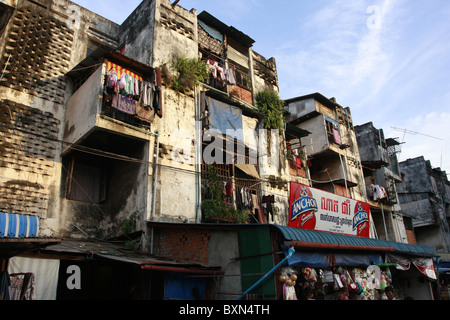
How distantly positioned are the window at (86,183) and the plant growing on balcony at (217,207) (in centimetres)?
419

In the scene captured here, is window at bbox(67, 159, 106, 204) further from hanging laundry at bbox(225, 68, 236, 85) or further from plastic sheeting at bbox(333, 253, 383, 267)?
plastic sheeting at bbox(333, 253, 383, 267)

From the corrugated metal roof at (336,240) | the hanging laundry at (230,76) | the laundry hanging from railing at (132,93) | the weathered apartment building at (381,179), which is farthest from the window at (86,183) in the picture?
the weathered apartment building at (381,179)

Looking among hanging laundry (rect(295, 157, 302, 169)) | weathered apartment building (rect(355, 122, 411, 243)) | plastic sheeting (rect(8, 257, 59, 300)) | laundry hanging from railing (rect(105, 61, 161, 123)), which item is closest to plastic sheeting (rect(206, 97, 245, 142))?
laundry hanging from railing (rect(105, 61, 161, 123))

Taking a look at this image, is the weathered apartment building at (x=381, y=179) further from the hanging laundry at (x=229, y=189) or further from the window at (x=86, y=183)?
the window at (x=86, y=183)

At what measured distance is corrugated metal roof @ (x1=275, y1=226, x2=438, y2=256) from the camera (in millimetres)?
9063

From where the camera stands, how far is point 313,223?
50.1 ft

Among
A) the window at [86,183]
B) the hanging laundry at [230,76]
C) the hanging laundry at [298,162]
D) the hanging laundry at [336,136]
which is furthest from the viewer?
the hanging laundry at [336,136]

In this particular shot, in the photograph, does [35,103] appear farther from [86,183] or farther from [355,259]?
[355,259]

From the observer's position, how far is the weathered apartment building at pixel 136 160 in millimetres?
9539

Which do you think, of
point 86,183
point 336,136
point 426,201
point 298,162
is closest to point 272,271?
point 86,183

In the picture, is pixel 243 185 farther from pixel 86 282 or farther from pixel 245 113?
pixel 86 282

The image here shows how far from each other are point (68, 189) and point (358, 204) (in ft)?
47.4

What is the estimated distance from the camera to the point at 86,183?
13242 millimetres

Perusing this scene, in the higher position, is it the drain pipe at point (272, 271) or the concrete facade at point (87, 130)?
the concrete facade at point (87, 130)
